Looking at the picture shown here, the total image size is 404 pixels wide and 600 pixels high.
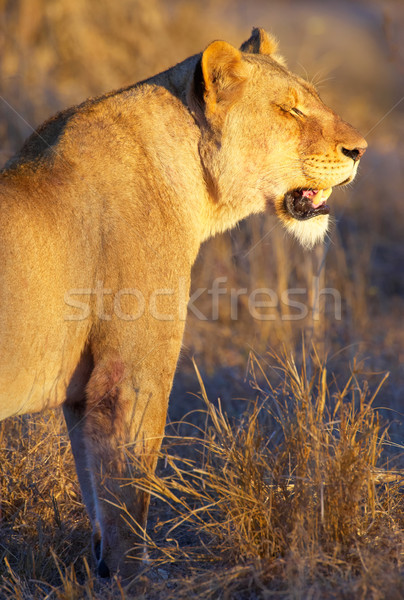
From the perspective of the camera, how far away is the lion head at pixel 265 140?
3148 mm

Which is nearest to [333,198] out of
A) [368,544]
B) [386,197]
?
[386,197]

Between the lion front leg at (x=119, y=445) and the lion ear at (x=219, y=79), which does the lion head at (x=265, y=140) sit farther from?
the lion front leg at (x=119, y=445)

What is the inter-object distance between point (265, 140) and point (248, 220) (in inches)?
172

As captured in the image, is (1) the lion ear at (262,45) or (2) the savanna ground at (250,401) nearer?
(2) the savanna ground at (250,401)

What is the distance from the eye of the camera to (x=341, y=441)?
9.51ft

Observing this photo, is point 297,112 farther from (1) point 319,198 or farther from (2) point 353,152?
(1) point 319,198

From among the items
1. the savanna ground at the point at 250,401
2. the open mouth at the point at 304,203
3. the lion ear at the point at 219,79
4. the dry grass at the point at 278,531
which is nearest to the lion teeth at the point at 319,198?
the open mouth at the point at 304,203

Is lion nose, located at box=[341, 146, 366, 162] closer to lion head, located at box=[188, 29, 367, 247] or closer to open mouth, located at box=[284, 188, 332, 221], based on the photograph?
lion head, located at box=[188, 29, 367, 247]

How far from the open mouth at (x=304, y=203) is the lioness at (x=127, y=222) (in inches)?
1.4

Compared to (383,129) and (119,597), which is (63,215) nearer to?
(119,597)

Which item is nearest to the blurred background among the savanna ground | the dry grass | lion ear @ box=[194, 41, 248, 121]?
the savanna ground

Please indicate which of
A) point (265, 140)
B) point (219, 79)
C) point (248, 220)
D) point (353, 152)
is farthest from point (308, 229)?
point (248, 220)

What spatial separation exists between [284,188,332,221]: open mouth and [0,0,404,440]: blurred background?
612 mm

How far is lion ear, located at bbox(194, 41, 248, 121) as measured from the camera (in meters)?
3.03
